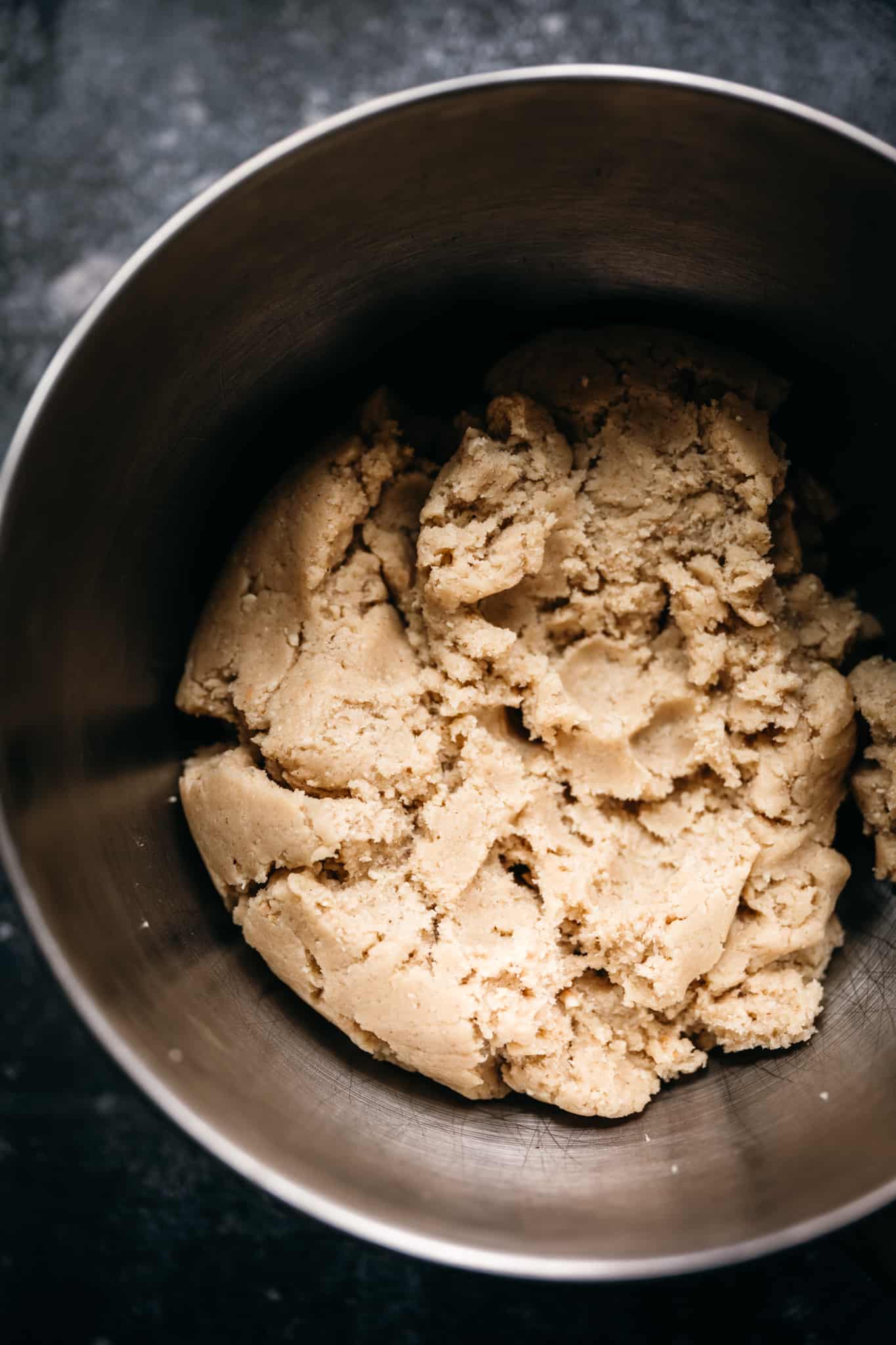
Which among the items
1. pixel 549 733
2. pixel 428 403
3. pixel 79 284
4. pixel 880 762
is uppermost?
pixel 79 284

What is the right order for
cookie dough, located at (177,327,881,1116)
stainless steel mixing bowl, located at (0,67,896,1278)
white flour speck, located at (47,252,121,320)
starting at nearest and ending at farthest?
stainless steel mixing bowl, located at (0,67,896,1278) < cookie dough, located at (177,327,881,1116) < white flour speck, located at (47,252,121,320)

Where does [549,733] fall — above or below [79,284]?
below

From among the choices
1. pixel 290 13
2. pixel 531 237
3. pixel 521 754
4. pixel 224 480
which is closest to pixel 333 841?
pixel 521 754

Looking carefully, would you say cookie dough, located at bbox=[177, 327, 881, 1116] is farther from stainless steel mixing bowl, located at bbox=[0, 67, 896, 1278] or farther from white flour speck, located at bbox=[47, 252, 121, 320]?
white flour speck, located at bbox=[47, 252, 121, 320]

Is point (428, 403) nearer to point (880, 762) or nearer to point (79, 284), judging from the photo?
point (79, 284)

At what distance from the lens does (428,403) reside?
160 centimetres

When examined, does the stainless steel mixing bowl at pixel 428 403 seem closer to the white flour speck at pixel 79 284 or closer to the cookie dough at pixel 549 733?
the cookie dough at pixel 549 733

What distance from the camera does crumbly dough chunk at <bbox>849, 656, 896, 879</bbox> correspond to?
1.45 m

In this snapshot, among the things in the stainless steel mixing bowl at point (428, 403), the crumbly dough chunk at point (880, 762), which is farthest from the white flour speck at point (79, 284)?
the crumbly dough chunk at point (880, 762)

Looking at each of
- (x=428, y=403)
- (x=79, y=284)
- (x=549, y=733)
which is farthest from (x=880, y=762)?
(x=79, y=284)

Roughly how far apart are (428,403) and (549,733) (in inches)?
22.9

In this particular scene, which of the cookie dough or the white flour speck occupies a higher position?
the white flour speck

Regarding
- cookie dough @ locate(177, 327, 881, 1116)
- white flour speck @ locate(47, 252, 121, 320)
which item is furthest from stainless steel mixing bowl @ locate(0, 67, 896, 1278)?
white flour speck @ locate(47, 252, 121, 320)

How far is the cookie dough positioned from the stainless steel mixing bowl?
0.07 meters
